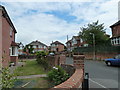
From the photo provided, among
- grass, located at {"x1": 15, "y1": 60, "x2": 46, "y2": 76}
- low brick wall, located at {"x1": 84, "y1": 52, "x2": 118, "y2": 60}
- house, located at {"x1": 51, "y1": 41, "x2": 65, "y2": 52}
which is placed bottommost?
grass, located at {"x1": 15, "y1": 60, "x2": 46, "y2": 76}

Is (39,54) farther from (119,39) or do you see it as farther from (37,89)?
(119,39)

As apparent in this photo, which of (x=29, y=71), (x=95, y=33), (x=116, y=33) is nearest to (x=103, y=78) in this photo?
(x=29, y=71)

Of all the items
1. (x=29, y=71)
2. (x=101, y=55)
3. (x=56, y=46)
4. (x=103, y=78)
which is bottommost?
(x=29, y=71)

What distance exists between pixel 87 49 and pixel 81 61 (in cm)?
2480

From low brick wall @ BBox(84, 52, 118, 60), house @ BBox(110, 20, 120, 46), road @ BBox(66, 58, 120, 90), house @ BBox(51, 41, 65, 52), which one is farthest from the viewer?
house @ BBox(51, 41, 65, 52)

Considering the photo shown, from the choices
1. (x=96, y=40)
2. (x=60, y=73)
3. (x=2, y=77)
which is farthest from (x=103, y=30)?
(x=2, y=77)

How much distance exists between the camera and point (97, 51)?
25562 millimetres

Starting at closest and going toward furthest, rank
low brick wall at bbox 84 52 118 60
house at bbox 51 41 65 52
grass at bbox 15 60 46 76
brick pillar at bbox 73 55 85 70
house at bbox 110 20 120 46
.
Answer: brick pillar at bbox 73 55 85 70 → grass at bbox 15 60 46 76 → low brick wall at bbox 84 52 118 60 → house at bbox 110 20 120 46 → house at bbox 51 41 65 52

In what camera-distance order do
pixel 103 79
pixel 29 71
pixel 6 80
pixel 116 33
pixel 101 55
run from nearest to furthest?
pixel 6 80, pixel 103 79, pixel 29 71, pixel 101 55, pixel 116 33

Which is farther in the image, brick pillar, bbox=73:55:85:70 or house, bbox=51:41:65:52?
house, bbox=51:41:65:52

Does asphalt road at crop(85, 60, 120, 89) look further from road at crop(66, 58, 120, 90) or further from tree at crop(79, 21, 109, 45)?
tree at crop(79, 21, 109, 45)

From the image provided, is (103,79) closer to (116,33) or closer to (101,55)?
(101,55)

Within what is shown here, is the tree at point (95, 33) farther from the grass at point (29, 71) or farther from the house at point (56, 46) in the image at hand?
the house at point (56, 46)

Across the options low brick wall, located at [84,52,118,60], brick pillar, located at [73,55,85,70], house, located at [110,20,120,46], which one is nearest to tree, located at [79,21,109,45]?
house, located at [110,20,120,46]
